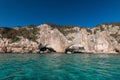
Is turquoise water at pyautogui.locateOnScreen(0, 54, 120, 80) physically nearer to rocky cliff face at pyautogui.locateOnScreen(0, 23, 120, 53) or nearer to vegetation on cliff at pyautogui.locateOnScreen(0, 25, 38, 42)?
rocky cliff face at pyautogui.locateOnScreen(0, 23, 120, 53)

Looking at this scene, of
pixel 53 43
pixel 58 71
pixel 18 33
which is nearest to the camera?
pixel 58 71

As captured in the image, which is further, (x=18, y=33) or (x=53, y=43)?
(x=18, y=33)

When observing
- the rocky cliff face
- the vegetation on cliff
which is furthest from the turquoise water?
the vegetation on cliff

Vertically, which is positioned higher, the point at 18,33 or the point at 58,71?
the point at 18,33

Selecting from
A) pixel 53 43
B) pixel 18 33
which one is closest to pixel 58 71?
pixel 53 43

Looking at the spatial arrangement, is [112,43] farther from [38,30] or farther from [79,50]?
[38,30]

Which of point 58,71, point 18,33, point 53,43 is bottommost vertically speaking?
point 58,71

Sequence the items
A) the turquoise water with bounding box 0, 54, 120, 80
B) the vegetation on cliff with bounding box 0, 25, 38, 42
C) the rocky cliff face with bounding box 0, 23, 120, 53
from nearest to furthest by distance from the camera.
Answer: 1. the turquoise water with bounding box 0, 54, 120, 80
2. the rocky cliff face with bounding box 0, 23, 120, 53
3. the vegetation on cliff with bounding box 0, 25, 38, 42

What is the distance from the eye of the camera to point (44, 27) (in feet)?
384

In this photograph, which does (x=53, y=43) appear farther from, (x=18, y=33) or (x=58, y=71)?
(x=58, y=71)

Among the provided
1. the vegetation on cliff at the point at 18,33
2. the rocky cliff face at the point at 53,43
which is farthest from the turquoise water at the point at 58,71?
the vegetation on cliff at the point at 18,33

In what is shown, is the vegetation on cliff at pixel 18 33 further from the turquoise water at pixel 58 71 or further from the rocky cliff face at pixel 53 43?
the turquoise water at pixel 58 71

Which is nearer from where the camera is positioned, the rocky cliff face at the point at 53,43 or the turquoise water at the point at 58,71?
the turquoise water at the point at 58,71

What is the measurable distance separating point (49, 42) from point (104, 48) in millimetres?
33713
